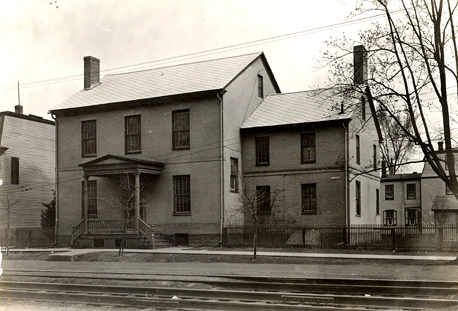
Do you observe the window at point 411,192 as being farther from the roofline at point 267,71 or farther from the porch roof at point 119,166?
the porch roof at point 119,166

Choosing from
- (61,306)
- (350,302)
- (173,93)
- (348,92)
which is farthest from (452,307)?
(173,93)

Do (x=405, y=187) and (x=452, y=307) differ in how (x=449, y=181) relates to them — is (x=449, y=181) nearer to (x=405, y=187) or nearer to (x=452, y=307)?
(x=452, y=307)

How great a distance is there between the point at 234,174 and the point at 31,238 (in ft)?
46.6

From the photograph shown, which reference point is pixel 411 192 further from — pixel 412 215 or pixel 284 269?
pixel 284 269

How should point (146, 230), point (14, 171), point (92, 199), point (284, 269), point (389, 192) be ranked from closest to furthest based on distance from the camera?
point (284, 269)
point (146, 230)
point (92, 199)
point (14, 171)
point (389, 192)

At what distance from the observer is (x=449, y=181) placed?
19953 mm

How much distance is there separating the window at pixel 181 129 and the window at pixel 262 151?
4.28 meters

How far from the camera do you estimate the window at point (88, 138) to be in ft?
109

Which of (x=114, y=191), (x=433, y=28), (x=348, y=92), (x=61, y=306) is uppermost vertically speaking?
(x=433, y=28)

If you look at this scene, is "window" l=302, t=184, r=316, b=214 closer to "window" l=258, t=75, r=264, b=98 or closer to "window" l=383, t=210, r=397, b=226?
"window" l=258, t=75, r=264, b=98

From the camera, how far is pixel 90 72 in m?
36.5

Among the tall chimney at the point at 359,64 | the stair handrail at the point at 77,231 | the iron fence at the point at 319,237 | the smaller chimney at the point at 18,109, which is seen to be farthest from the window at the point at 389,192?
the smaller chimney at the point at 18,109

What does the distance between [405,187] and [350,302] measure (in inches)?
1855

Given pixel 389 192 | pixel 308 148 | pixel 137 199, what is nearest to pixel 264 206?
pixel 308 148
